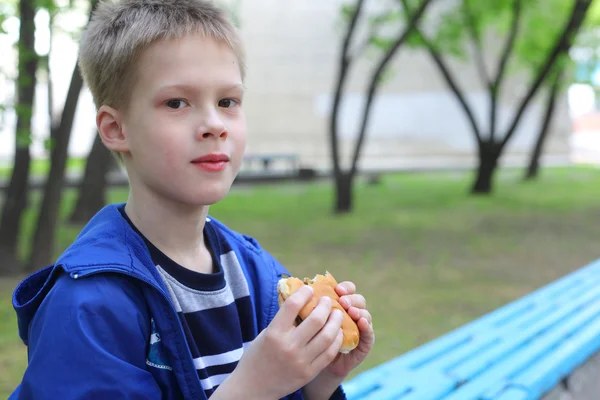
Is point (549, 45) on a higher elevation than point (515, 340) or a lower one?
lower

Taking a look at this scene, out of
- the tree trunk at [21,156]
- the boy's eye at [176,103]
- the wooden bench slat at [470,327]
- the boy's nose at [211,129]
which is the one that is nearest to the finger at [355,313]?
the boy's nose at [211,129]

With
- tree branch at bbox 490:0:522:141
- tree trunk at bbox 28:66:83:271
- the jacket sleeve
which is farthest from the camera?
tree branch at bbox 490:0:522:141

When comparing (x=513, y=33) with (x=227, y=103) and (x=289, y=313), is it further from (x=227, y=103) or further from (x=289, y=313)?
(x=289, y=313)

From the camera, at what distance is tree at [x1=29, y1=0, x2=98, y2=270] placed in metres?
6.36

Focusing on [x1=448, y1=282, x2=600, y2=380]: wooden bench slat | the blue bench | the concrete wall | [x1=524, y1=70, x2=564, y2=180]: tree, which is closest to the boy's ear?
the blue bench

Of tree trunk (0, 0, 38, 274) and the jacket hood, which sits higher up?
the jacket hood

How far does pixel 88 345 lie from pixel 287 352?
15.0 inches

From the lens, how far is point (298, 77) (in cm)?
2989

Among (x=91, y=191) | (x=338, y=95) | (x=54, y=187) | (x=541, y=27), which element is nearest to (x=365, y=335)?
(x=54, y=187)

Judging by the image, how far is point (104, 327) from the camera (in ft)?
4.41

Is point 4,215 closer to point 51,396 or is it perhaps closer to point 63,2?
point 63,2

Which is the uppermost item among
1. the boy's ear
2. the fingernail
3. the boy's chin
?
the boy's ear

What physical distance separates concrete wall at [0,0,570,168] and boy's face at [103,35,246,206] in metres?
27.4

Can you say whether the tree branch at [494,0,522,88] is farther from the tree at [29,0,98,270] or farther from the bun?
the bun
